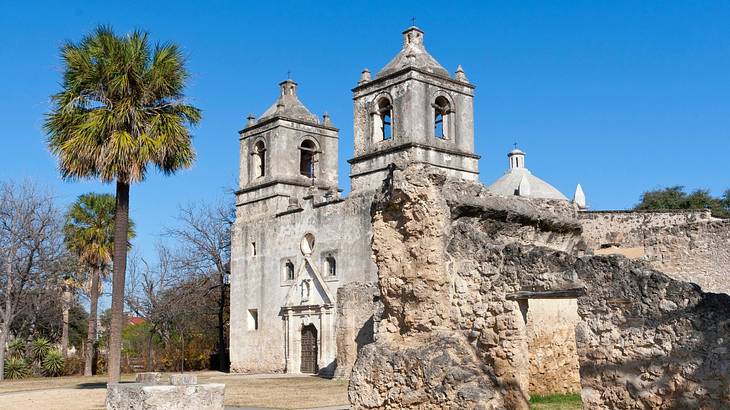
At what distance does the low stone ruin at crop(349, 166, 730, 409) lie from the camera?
834 centimetres

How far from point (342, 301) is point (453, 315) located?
45.9 ft

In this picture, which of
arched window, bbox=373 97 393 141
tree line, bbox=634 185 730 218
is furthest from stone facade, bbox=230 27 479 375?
tree line, bbox=634 185 730 218

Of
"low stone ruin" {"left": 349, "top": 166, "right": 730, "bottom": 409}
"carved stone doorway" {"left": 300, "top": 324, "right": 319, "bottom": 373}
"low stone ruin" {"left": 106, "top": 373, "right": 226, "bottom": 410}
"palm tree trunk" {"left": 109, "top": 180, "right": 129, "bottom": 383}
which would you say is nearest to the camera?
"low stone ruin" {"left": 349, "top": 166, "right": 730, "bottom": 409}

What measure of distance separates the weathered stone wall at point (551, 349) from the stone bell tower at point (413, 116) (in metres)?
16.3

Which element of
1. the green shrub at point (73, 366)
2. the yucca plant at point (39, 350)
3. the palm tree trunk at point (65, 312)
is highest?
the palm tree trunk at point (65, 312)

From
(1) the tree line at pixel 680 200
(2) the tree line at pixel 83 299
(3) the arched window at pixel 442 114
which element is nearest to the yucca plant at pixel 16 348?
(2) the tree line at pixel 83 299

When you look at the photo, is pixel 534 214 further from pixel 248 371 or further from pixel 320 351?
pixel 248 371

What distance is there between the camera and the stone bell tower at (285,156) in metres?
33.8

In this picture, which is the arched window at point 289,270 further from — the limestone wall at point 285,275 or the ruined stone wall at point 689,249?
the ruined stone wall at point 689,249

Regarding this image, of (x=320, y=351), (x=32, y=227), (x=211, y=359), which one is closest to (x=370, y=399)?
(x=320, y=351)

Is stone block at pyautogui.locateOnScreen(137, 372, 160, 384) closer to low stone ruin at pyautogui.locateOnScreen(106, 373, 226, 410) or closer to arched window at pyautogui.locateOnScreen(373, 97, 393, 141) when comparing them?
low stone ruin at pyautogui.locateOnScreen(106, 373, 226, 410)

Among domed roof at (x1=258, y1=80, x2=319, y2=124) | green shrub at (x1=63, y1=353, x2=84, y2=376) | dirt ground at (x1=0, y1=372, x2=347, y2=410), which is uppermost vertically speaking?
domed roof at (x1=258, y1=80, x2=319, y2=124)

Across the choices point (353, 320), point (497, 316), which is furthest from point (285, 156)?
point (497, 316)

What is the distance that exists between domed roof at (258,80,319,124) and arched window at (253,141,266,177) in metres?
1.15
